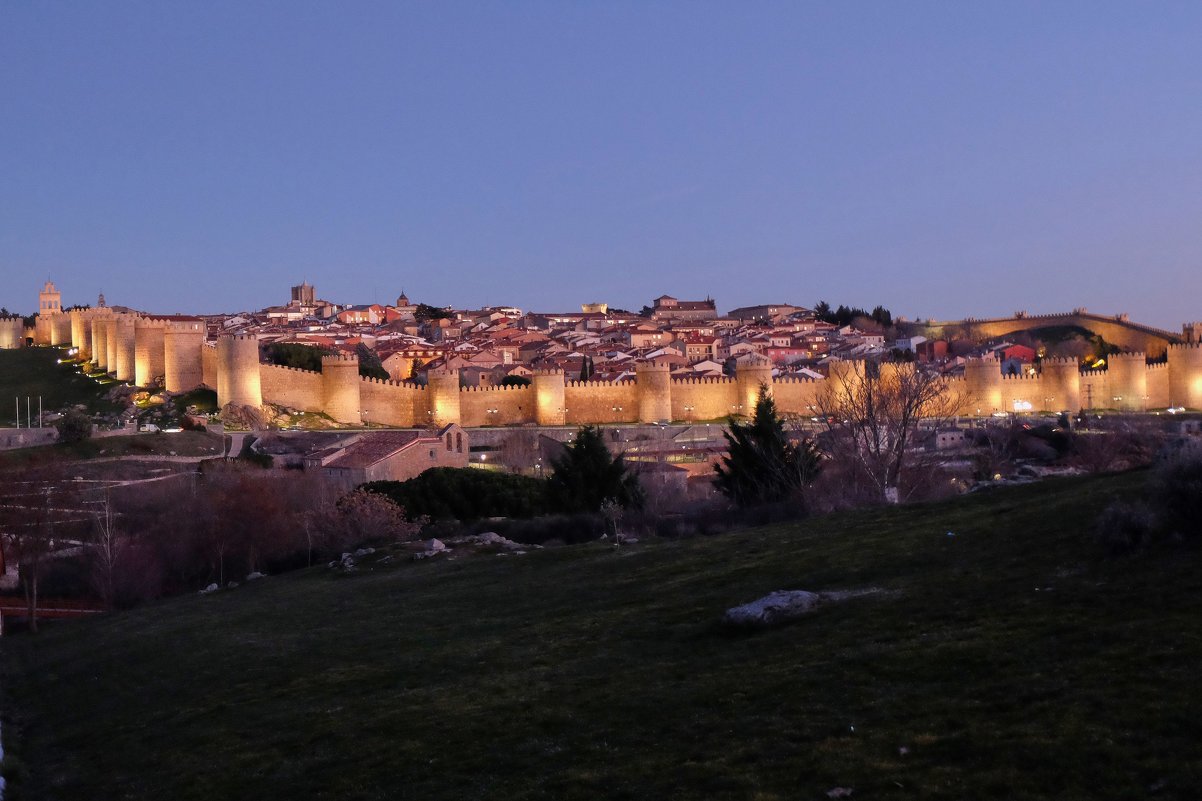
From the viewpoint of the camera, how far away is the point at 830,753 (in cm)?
574

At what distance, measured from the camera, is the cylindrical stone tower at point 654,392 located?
5216cm

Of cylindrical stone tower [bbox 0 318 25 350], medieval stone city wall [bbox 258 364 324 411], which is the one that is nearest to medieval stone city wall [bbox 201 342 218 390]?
medieval stone city wall [bbox 258 364 324 411]

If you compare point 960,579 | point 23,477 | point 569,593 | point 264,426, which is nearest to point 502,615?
point 569,593

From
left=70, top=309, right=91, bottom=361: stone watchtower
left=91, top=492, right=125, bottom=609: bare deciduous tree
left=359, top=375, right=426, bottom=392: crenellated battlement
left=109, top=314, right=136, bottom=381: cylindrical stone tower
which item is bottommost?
left=91, top=492, right=125, bottom=609: bare deciduous tree

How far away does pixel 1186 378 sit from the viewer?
2216 inches

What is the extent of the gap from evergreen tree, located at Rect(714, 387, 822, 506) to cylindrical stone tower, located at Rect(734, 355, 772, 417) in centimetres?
2479

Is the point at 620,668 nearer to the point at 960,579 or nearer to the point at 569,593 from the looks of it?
the point at 960,579

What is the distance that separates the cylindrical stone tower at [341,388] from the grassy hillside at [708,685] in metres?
34.9

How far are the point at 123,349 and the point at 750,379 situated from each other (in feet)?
90.9

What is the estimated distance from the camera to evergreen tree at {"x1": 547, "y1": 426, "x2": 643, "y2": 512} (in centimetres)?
2730

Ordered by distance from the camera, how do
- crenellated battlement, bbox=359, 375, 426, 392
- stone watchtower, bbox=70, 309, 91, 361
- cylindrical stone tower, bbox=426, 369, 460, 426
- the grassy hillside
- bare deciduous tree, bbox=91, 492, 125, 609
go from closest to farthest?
the grassy hillside < bare deciduous tree, bbox=91, 492, 125, 609 < cylindrical stone tower, bbox=426, 369, 460, 426 < crenellated battlement, bbox=359, 375, 426, 392 < stone watchtower, bbox=70, 309, 91, 361

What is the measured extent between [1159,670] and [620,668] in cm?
366

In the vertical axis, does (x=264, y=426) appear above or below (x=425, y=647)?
above

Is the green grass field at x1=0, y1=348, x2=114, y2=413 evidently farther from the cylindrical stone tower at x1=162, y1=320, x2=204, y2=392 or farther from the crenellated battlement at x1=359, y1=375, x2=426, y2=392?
the crenellated battlement at x1=359, y1=375, x2=426, y2=392
